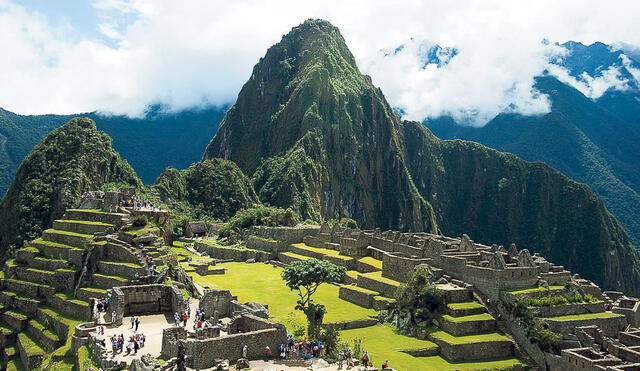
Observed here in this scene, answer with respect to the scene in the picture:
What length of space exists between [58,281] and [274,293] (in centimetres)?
1842

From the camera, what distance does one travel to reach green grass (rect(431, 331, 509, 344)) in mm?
45406

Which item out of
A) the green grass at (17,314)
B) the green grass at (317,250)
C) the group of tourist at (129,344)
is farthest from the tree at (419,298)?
the green grass at (17,314)

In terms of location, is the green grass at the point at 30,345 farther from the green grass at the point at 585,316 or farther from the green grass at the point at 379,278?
the green grass at the point at 585,316

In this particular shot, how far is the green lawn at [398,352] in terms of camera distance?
41.7 m

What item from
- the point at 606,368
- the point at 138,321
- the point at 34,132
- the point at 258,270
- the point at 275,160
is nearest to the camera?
the point at 138,321

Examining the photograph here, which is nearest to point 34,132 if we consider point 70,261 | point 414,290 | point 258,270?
point 258,270

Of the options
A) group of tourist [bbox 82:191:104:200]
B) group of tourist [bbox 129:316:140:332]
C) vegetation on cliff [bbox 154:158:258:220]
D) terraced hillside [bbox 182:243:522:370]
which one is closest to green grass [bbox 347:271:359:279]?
terraced hillside [bbox 182:243:522:370]

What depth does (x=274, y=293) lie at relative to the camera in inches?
2247

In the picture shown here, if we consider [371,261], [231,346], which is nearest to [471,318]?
[371,261]

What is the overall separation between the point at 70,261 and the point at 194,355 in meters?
25.9

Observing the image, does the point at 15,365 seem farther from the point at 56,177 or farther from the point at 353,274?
the point at 56,177

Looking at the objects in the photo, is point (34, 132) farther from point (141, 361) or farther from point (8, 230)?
point (141, 361)

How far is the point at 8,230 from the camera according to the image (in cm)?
9281

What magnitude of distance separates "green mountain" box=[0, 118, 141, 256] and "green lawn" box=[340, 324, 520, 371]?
177ft
